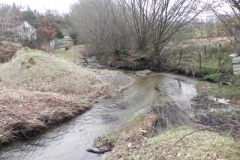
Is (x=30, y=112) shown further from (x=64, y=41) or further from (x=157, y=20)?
(x=64, y=41)

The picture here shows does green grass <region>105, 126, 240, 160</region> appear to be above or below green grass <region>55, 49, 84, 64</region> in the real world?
below

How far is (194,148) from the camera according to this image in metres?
3.61

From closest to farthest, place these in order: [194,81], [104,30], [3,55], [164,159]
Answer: [164,159]
[194,81]
[3,55]
[104,30]

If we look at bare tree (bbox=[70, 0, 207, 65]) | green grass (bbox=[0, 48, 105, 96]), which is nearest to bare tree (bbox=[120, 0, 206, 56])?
bare tree (bbox=[70, 0, 207, 65])

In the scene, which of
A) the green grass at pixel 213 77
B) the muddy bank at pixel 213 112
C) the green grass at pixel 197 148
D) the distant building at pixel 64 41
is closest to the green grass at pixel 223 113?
the muddy bank at pixel 213 112

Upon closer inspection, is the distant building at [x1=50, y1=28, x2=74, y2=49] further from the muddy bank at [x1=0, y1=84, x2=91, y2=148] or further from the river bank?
the muddy bank at [x1=0, y1=84, x2=91, y2=148]

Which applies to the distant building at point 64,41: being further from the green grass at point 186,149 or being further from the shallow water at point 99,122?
the green grass at point 186,149

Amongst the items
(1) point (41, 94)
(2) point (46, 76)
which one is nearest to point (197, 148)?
Answer: (1) point (41, 94)

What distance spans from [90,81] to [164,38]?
9.02 m

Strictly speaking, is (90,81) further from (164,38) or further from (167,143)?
(164,38)

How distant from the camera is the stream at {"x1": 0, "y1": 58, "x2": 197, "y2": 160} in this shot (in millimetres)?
A: 4742

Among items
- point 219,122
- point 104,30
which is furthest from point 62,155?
point 104,30

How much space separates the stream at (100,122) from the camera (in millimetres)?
4742

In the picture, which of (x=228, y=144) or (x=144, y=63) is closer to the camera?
(x=228, y=144)
